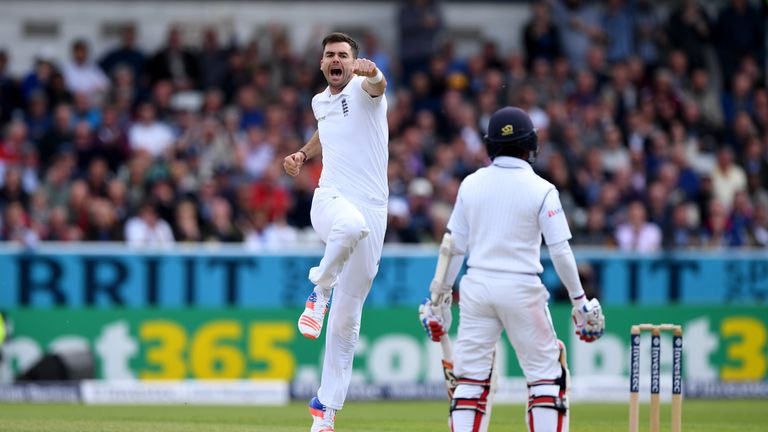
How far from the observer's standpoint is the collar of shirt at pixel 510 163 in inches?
358

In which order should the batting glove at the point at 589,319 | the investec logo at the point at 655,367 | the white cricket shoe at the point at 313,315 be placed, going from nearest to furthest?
the batting glove at the point at 589,319 → the investec logo at the point at 655,367 → the white cricket shoe at the point at 313,315

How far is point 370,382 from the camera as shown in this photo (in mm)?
18047

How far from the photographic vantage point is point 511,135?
358 inches

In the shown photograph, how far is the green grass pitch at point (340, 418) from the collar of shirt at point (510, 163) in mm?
3572

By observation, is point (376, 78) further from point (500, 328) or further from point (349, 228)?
point (500, 328)

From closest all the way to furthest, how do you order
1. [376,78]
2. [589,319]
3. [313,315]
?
1. [589,319]
2. [376,78]
3. [313,315]

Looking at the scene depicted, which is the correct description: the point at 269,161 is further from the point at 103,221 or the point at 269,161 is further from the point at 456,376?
the point at 456,376

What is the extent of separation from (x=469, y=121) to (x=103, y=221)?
20.9ft

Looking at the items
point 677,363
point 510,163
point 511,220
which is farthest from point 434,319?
point 677,363

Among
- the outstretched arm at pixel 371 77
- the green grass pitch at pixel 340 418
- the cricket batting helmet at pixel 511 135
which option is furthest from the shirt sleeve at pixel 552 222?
the green grass pitch at pixel 340 418

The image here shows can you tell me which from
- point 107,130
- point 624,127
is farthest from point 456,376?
point 624,127

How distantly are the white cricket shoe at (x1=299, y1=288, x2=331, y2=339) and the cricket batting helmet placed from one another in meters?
1.87

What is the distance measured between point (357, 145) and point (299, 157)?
1.53ft

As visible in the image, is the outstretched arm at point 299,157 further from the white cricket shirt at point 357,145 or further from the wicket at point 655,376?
the wicket at point 655,376
